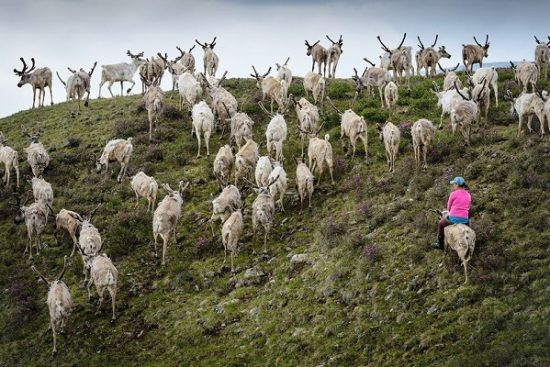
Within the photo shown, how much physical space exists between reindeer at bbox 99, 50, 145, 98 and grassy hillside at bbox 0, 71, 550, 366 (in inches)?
489

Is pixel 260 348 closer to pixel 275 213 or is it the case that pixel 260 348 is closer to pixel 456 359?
pixel 456 359

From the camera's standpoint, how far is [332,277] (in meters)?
16.7

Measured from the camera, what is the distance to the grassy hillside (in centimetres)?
1362

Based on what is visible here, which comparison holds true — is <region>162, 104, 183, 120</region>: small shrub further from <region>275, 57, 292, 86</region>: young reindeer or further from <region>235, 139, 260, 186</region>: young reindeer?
<region>235, 139, 260, 186</region>: young reindeer

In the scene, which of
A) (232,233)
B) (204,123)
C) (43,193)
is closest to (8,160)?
(43,193)

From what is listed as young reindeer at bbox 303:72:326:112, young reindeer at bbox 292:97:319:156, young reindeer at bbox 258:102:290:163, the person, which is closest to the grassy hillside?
the person

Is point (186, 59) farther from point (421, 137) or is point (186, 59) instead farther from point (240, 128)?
point (421, 137)

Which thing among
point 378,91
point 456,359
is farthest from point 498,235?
point 378,91

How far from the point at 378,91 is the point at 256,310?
17.6 m

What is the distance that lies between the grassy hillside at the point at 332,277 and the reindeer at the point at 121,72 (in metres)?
12.4

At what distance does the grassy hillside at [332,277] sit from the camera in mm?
13617

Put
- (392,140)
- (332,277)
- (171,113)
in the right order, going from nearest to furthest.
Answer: (332,277) < (392,140) < (171,113)

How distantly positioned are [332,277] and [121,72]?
79.6 feet

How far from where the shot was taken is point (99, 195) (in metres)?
24.6
